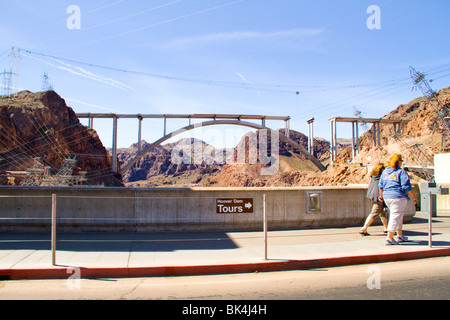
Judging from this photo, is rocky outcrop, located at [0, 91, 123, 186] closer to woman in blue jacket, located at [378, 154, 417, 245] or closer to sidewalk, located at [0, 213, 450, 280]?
sidewalk, located at [0, 213, 450, 280]

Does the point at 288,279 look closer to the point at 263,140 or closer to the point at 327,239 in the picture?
the point at 327,239

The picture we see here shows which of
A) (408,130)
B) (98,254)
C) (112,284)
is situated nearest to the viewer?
(112,284)

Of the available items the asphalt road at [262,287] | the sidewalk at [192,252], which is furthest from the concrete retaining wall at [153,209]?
the asphalt road at [262,287]

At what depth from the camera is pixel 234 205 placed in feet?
31.9

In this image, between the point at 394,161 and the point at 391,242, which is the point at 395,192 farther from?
the point at 391,242

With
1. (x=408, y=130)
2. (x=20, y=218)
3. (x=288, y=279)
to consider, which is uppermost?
(x=408, y=130)

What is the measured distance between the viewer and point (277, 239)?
877 cm

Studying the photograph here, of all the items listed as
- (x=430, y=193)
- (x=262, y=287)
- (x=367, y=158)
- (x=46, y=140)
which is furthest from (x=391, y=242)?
(x=46, y=140)

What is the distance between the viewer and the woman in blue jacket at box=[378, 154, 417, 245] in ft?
25.6

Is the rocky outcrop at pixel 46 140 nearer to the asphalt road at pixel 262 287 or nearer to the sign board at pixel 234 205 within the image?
the sign board at pixel 234 205

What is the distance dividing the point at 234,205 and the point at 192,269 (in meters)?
3.68
